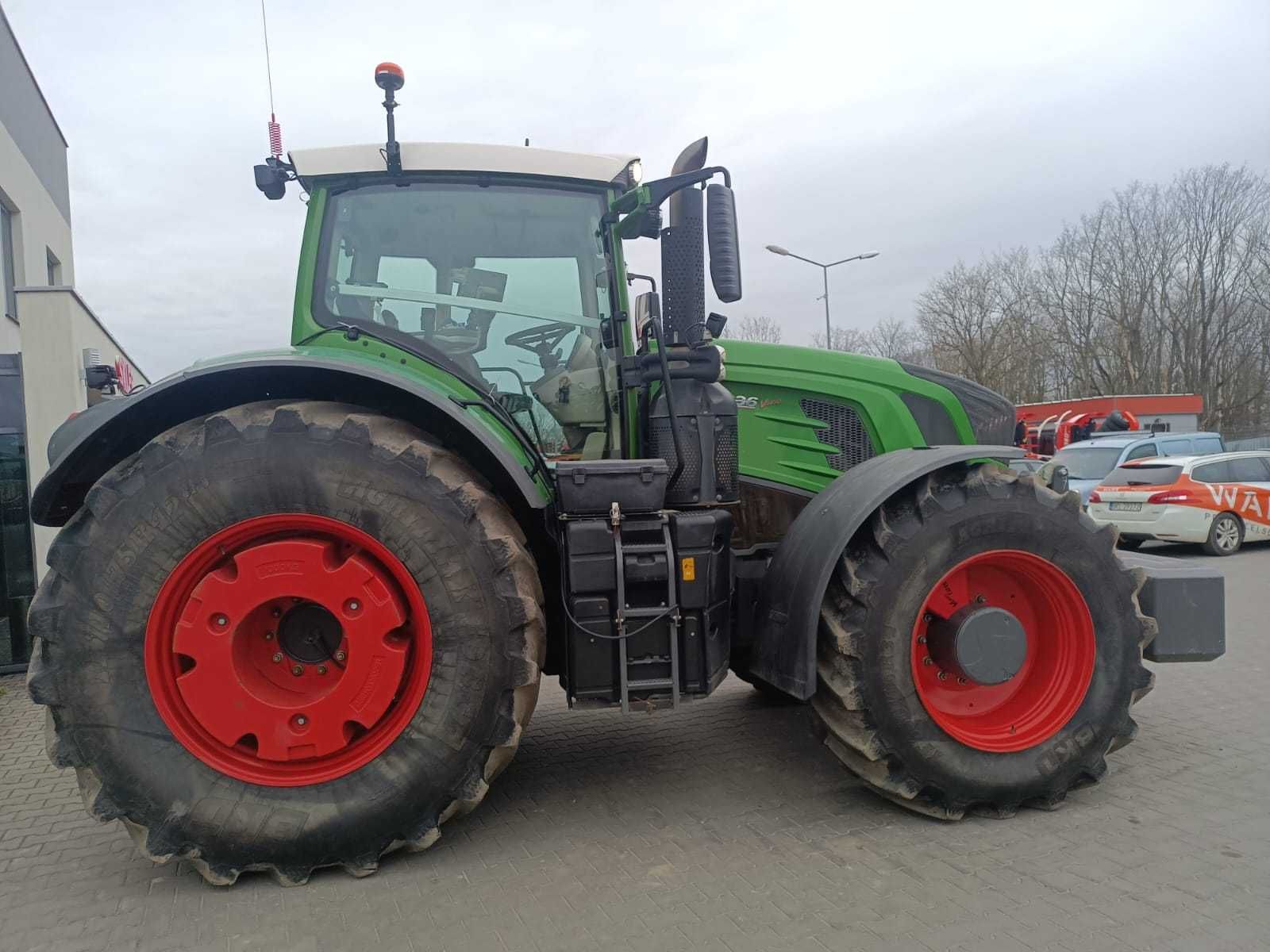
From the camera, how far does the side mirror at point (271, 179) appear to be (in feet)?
12.2

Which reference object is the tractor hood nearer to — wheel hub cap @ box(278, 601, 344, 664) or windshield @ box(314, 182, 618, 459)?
windshield @ box(314, 182, 618, 459)

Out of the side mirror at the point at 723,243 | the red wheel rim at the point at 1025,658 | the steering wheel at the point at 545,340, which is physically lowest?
the red wheel rim at the point at 1025,658

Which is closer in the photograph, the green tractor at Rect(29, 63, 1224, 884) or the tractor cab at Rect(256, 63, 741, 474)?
the green tractor at Rect(29, 63, 1224, 884)

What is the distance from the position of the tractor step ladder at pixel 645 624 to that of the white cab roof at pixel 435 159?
157cm

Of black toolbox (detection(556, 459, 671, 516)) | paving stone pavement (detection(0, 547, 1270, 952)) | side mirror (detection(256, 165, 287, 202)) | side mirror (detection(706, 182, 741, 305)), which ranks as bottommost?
paving stone pavement (detection(0, 547, 1270, 952))

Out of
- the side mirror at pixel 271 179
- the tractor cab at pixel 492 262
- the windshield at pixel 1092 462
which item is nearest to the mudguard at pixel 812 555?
the tractor cab at pixel 492 262

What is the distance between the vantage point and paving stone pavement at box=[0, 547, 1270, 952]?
268 centimetres

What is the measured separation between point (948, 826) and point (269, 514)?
282 centimetres

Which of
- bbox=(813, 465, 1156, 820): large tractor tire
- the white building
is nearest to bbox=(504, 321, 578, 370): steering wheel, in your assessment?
bbox=(813, 465, 1156, 820): large tractor tire

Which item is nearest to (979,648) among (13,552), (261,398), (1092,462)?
(261,398)

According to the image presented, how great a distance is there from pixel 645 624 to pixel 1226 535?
12.2 meters

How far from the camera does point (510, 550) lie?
3.09m

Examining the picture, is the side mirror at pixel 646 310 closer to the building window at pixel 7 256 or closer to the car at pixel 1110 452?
the car at pixel 1110 452

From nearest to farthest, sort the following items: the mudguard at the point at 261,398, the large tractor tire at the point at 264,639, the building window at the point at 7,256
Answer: the large tractor tire at the point at 264,639 < the mudguard at the point at 261,398 < the building window at the point at 7,256
